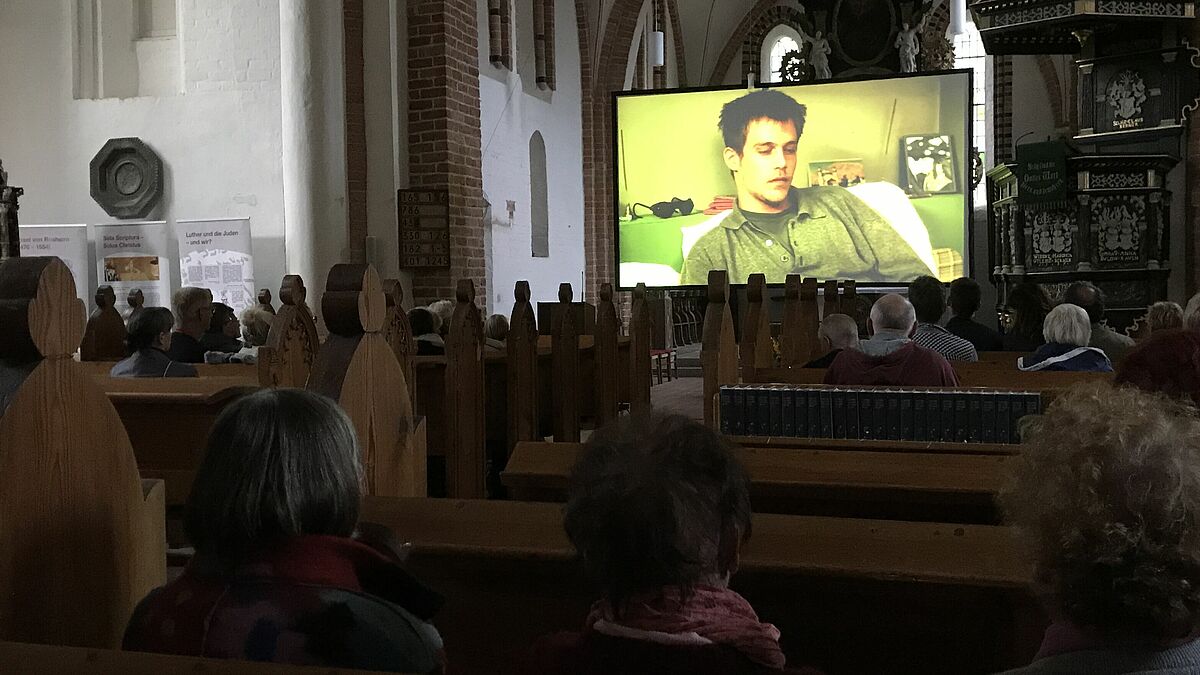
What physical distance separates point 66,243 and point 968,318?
8.14m

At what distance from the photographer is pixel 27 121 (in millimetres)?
10828

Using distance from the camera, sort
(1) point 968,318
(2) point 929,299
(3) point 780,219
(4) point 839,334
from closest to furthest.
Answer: (4) point 839,334
(2) point 929,299
(1) point 968,318
(3) point 780,219

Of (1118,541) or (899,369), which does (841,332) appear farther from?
(1118,541)

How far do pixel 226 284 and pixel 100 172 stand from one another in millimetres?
1771

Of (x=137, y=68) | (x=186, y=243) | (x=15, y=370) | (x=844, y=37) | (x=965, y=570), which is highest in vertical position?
(x=844, y=37)

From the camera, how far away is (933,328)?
566cm

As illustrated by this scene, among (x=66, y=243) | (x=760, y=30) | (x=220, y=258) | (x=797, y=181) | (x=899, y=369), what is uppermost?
(x=760, y=30)

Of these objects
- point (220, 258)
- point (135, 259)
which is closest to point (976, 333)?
point (220, 258)

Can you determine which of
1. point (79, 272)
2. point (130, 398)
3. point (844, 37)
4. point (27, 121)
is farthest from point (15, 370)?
point (844, 37)

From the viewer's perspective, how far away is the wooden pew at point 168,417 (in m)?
3.80

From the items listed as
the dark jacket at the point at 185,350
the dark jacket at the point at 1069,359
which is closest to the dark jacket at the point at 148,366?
the dark jacket at the point at 185,350

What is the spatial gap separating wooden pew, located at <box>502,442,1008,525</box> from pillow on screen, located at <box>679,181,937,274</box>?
8.76 meters

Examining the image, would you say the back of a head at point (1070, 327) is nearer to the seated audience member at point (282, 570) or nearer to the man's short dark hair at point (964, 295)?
the man's short dark hair at point (964, 295)

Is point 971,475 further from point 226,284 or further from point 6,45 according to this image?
point 6,45
